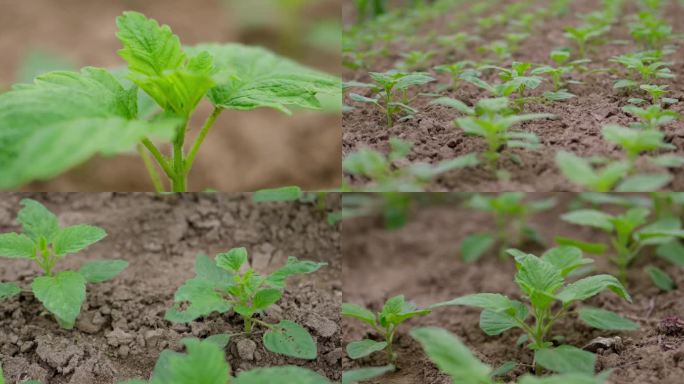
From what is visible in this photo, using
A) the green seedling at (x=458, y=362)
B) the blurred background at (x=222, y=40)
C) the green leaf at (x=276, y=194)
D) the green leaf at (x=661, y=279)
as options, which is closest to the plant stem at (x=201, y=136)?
the green leaf at (x=276, y=194)

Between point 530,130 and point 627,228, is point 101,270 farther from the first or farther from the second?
point 627,228

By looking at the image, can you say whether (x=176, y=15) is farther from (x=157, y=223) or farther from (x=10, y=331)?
(x=10, y=331)

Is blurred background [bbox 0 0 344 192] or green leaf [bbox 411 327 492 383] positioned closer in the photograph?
green leaf [bbox 411 327 492 383]

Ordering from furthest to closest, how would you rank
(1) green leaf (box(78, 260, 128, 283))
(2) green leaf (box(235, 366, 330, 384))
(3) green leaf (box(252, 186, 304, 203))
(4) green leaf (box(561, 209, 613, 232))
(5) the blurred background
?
1. (5) the blurred background
2. (4) green leaf (box(561, 209, 613, 232))
3. (3) green leaf (box(252, 186, 304, 203))
4. (1) green leaf (box(78, 260, 128, 283))
5. (2) green leaf (box(235, 366, 330, 384))

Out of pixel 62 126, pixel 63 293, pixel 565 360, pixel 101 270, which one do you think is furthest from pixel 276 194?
pixel 565 360

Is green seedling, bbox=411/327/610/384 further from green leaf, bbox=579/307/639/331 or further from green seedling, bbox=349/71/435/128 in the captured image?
green seedling, bbox=349/71/435/128

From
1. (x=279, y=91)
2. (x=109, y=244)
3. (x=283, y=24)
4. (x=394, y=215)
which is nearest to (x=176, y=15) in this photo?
(x=283, y=24)

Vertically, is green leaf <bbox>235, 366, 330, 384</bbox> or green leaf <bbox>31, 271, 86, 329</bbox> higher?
green leaf <bbox>31, 271, 86, 329</bbox>

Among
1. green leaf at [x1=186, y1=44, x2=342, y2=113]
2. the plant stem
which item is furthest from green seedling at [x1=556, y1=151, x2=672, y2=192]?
the plant stem
